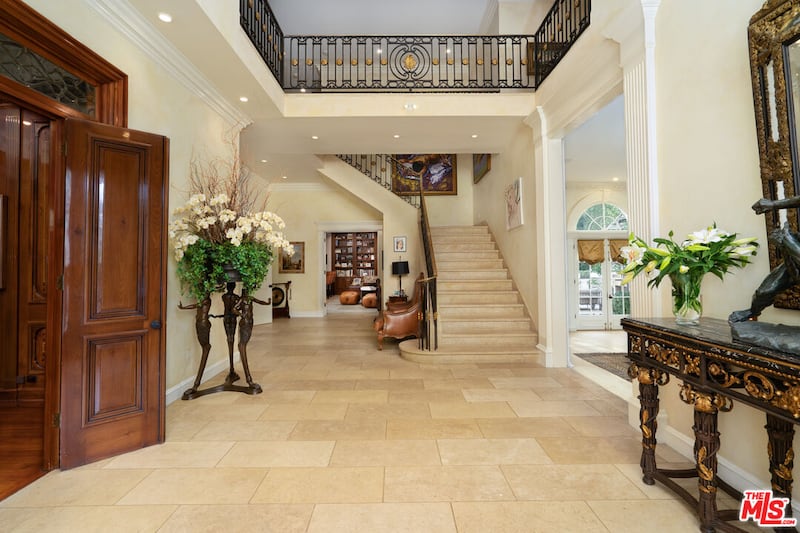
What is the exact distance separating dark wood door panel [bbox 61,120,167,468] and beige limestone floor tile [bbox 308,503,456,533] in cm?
163

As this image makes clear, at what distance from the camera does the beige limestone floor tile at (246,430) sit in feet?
8.96

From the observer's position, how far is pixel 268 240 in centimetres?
360

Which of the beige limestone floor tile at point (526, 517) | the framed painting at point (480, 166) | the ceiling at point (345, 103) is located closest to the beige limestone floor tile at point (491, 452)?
the beige limestone floor tile at point (526, 517)

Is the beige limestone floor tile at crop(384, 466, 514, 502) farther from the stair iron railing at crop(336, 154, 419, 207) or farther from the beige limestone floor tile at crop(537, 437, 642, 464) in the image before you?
the stair iron railing at crop(336, 154, 419, 207)

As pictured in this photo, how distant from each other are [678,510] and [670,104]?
2552mm

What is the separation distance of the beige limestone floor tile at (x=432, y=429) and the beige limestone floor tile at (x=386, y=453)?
0.31 ft

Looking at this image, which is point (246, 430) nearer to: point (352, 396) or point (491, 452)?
point (352, 396)

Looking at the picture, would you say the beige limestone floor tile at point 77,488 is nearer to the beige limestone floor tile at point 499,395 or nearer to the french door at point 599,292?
the beige limestone floor tile at point 499,395

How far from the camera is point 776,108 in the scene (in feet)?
5.84

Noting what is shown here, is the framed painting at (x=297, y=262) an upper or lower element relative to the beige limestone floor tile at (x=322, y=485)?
upper

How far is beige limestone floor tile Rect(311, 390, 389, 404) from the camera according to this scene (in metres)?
3.49

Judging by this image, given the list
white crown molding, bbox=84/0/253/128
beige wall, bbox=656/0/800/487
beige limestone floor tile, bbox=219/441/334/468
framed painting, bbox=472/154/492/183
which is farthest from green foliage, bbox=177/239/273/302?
framed painting, bbox=472/154/492/183

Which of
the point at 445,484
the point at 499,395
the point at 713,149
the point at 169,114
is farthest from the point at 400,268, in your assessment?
the point at 713,149

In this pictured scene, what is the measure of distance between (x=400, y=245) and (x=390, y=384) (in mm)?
5266
